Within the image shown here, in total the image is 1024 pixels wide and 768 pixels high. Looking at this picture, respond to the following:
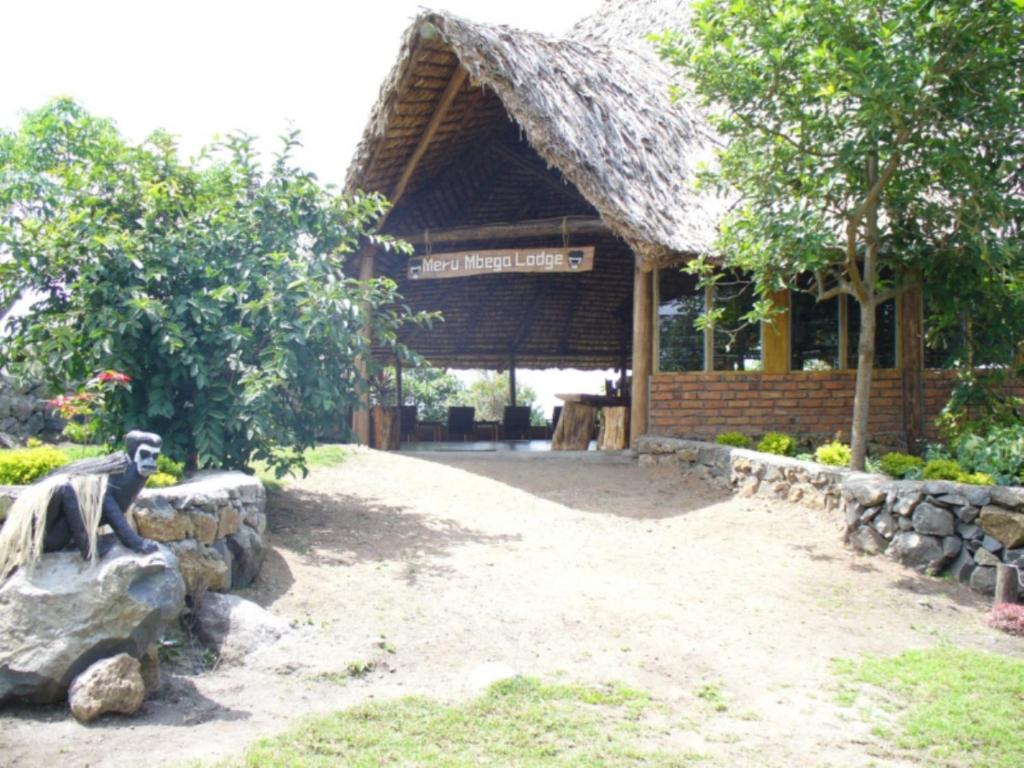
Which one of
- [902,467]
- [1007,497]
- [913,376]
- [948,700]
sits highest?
[913,376]

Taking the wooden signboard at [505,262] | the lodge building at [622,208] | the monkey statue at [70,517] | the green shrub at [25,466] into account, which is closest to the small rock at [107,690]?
the monkey statue at [70,517]

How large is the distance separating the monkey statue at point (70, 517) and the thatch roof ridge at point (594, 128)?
6.52 meters

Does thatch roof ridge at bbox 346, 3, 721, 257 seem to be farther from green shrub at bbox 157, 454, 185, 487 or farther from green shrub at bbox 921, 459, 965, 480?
green shrub at bbox 157, 454, 185, 487

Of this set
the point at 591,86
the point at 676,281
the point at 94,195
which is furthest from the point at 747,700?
the point at 591,86

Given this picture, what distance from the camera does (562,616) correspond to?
5668 millimetres

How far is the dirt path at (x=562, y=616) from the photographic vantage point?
408cm

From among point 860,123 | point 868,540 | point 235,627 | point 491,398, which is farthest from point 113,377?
point 491,398

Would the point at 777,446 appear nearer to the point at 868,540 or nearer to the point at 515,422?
the point at 868,540

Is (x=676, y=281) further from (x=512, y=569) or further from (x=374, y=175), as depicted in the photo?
→ (x=512, y=569)

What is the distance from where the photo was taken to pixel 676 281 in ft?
39.4

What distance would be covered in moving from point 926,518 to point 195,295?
598cm

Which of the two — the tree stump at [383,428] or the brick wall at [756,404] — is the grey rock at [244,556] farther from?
the tree stump at [383,428]

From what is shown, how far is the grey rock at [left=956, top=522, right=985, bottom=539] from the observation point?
6645 millimetres

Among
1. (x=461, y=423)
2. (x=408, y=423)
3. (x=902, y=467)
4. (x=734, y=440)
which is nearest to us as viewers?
(x=902, y=467)
